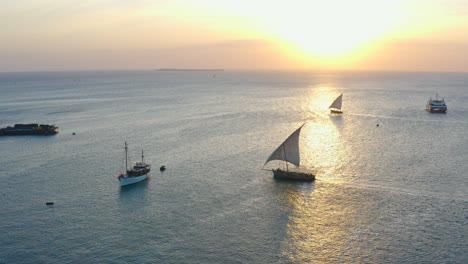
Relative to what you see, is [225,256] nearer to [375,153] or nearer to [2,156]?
[375,153]

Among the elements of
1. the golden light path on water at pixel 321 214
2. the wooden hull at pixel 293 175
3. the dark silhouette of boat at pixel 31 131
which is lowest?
the golden light path on water at pixel 321 214

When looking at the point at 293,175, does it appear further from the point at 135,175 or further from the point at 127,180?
the point at 127,180

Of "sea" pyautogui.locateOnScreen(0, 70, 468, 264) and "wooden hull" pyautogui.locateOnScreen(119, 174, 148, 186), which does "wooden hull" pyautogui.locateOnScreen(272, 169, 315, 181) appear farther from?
"wooden hull" pyautogui.locateOnScreen(119, 174, 148, 186)

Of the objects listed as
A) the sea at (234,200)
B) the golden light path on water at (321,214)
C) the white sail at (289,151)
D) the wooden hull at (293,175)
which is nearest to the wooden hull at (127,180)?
the sea at (234,200)

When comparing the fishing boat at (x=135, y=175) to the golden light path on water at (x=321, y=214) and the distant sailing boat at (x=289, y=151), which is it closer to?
the distant sailing boat at (x=289, y=151)

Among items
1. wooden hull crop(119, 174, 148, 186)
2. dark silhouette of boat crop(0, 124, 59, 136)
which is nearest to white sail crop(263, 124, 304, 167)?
wooden hull crop(119, 174, 148, 186)

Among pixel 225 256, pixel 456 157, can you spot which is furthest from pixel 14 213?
pixel 456 157
